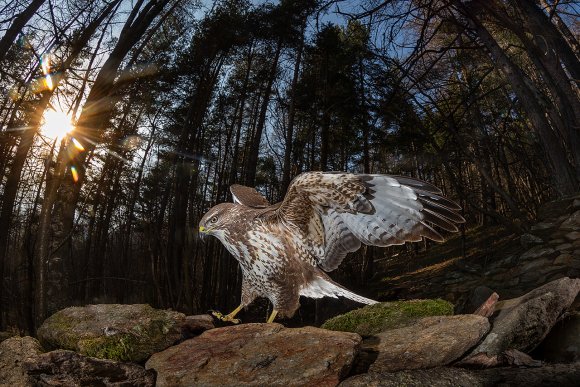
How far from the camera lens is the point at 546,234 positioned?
670 centimetres

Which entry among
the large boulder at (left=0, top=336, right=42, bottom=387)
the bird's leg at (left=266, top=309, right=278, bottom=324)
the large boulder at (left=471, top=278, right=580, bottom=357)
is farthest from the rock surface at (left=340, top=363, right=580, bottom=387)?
the large boulder at (left=0, top=336, right=42, bottom=387)

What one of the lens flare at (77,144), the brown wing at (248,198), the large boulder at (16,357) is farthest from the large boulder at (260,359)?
the lens flare at (77,144)

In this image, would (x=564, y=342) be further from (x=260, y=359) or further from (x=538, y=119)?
(x=538, y=119)

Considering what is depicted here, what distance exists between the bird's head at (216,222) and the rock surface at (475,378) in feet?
4.28

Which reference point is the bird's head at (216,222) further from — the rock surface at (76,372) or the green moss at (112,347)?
the rock surface at (76,372)

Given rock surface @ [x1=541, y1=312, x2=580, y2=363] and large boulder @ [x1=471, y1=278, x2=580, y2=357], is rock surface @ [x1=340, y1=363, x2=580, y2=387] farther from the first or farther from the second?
rock surface @ [x1=541, y1=312, x2=580, y2=363]

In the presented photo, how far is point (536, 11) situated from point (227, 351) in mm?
7102

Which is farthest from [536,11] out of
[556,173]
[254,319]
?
[254,319]

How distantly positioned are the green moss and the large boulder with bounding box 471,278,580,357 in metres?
2.13

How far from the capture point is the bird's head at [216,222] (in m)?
2.69

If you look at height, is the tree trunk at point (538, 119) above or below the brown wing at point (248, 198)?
above

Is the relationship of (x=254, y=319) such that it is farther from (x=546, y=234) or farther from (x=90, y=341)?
(x=90, y=341)

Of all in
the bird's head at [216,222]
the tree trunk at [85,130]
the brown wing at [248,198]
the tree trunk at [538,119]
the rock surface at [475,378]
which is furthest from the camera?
the tree trunk at [538,119]

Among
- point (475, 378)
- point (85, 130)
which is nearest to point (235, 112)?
point (85, 130)
